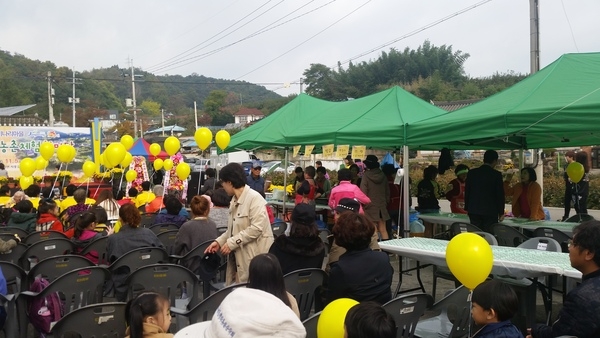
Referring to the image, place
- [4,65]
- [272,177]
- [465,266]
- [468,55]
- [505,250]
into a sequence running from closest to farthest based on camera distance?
1. [465,266]
2. [505,250]
3. [272,177]
4. [4,65]
5. [468,55]

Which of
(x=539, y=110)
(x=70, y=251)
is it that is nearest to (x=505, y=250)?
(x=539, y=110)

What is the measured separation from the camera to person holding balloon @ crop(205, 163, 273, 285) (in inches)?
171

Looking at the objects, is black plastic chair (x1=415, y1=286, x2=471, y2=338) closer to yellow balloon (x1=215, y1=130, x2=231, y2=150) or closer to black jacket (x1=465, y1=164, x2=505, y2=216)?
black jacket (x1=465, y1=164, x2=505, y2=216)

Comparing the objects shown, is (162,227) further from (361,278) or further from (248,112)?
(248,112)

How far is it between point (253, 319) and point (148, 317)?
3.38 ft

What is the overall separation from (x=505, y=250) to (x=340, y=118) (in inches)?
190

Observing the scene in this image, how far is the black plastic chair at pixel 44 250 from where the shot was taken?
5227mm

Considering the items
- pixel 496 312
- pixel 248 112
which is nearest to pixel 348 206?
pixel 496 312

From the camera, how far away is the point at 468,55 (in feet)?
213

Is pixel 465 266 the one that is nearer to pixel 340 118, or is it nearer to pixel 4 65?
pixel 340 118

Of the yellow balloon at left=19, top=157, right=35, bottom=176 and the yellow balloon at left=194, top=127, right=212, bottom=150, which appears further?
the yellow balloon at left=19, top=157, right=35, bottom=176

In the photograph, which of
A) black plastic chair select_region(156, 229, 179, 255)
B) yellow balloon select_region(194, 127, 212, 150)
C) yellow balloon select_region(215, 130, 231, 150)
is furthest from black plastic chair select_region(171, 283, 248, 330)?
yellow balloon select_region(215, 130, 231, 150)

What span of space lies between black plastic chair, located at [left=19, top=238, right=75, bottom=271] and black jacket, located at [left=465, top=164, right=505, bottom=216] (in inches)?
191

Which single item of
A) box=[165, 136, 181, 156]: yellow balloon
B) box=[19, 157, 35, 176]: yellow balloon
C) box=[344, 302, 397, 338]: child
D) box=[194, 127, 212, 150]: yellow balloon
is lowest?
box=[344, 302, 397, 338]: child
